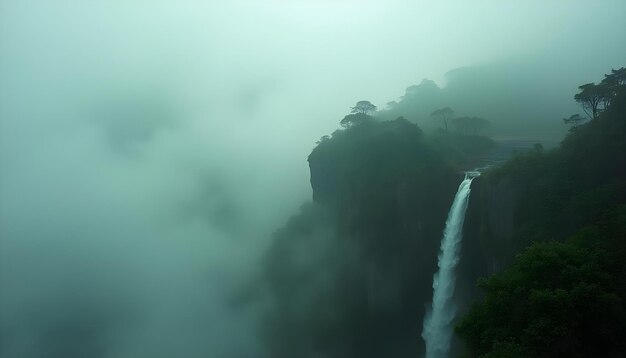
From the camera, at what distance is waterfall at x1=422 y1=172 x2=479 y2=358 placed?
3269 centimetres

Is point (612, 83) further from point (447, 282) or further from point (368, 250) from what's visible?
point (368, 250)

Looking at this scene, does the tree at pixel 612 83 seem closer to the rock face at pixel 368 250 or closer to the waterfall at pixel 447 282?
the waterfall at pixel 447 282

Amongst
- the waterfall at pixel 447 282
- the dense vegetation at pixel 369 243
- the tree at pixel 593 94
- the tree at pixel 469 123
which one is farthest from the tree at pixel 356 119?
the tree at pixel 593 94

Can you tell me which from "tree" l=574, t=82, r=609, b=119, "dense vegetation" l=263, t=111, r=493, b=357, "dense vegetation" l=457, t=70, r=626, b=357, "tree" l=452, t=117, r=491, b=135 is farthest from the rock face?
"tree" l=452, t=117, r=491, b=135

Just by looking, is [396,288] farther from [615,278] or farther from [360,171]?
[615,278]

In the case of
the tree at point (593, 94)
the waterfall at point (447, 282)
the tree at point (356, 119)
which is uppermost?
the tree at point (356, 119)

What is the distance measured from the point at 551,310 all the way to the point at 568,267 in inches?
83.6

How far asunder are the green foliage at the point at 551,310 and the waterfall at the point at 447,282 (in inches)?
660

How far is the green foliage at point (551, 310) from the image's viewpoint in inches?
528

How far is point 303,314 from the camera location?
52.9 m

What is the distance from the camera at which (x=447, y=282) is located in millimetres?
33531

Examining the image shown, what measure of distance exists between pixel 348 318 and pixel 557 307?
35.9 metres

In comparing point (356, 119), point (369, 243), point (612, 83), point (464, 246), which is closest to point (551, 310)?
point (464, 246)

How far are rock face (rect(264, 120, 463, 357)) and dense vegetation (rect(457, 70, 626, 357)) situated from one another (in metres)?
12.8
